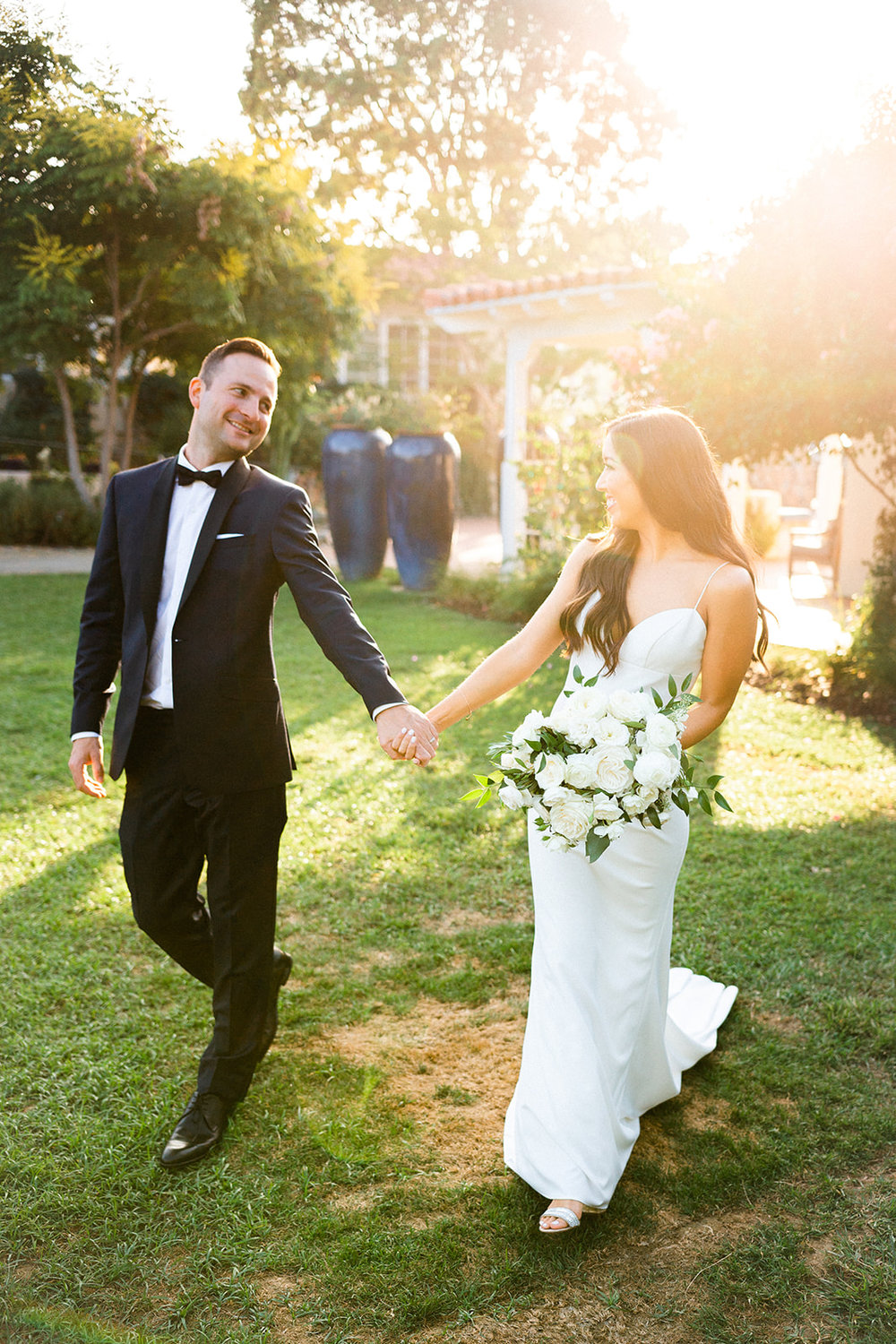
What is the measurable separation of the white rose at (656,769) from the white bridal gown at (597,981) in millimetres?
385

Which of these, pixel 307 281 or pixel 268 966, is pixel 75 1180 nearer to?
pixel 268 966

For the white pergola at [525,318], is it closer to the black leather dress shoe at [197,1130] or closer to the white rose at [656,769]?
the black leather dress shoe at [197,1130]

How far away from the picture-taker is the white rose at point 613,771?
7.77ft

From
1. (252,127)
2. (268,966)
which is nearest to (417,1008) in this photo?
(268,966)

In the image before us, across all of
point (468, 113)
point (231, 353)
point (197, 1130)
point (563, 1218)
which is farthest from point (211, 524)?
point (468, 113)

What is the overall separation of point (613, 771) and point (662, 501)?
0.82 metres

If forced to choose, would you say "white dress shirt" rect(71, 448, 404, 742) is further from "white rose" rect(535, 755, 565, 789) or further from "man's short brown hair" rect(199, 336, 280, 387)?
"white rose" rect(535, 755, 565, 789)

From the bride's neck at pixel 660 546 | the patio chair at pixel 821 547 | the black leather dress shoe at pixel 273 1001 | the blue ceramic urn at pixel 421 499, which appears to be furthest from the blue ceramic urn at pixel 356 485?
the bride's neck at pixel 660 546

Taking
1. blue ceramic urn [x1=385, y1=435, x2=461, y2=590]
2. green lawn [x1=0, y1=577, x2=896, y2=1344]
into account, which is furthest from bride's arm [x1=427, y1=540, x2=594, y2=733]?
blue ceramic urn [x1=385, y1=435, x2=461, y2=590]

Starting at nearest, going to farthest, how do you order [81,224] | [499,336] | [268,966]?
[268,966] < [81,224] < [499,336]

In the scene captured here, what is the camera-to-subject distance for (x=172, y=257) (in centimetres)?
689

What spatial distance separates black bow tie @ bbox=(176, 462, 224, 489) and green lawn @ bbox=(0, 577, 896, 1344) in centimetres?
178

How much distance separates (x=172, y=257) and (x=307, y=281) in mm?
3432

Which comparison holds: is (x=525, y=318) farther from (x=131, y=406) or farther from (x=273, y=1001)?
(x=273, y=1001)
